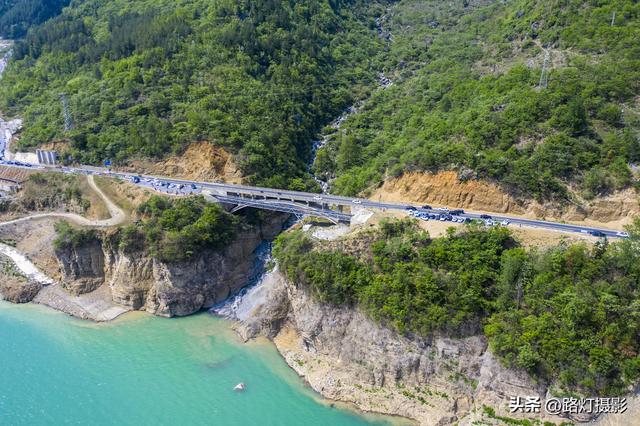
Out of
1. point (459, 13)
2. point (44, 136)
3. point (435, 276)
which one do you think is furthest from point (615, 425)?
point (459, 13)

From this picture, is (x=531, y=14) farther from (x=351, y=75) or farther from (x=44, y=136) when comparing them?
(x=44, y=136)

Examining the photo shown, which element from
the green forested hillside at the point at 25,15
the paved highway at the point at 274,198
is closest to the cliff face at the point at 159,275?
the paved highway at the point at 274,198

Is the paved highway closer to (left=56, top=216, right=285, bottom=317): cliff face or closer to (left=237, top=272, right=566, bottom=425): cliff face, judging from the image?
(left=56, top=216, right=285, bottom=317): cliff face

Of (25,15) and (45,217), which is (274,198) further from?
(25,15)

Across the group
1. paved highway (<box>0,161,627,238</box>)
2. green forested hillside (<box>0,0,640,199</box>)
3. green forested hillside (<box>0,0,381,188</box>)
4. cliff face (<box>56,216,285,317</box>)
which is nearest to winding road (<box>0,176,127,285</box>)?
cliff face (<box>56,216,285,317</box>)

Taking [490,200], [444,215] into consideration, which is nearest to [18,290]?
[444,215]

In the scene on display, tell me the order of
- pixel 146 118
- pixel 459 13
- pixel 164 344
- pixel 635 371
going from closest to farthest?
pixel 635 371
pixel 164 344
pixel 146 118
pixel 459 13
